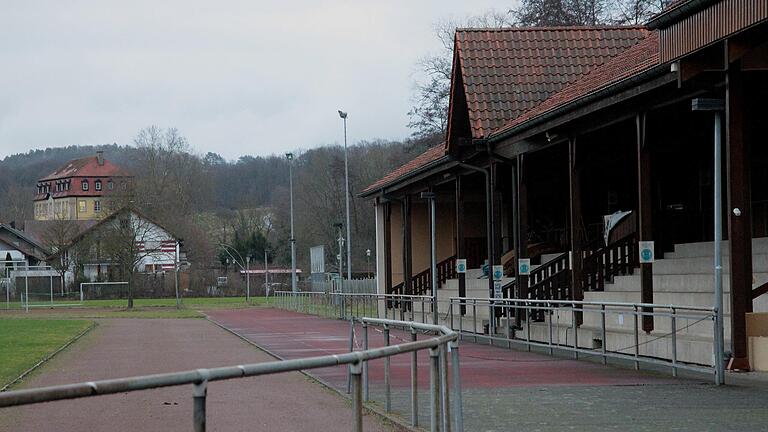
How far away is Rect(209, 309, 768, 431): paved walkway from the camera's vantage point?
11.3 metres

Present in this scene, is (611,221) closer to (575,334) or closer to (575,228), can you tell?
(575,228)

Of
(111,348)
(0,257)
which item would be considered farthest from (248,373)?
(0,257)

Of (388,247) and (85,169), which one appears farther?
(85,169)

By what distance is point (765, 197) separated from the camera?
25.7m

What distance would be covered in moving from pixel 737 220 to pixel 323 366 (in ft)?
33.0

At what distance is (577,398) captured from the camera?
13727 millimetres

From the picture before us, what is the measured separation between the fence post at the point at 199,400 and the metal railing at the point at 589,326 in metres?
10.5

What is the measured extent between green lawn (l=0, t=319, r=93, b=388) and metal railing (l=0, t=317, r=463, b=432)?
9.27 metres

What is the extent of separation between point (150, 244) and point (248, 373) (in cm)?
7707

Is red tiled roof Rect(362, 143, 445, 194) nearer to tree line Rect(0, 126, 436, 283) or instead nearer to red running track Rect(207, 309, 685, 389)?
red running track Rect(207, 309, 685, 389)

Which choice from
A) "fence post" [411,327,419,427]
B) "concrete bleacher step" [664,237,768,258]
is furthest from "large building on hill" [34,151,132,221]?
"fence post" [411,327,419,427]

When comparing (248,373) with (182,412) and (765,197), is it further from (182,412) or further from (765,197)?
(765,197)

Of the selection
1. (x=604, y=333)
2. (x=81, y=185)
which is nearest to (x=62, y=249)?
(x=81, y=185)

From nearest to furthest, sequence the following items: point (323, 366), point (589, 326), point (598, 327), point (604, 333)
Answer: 1. point (323, 366)
2. point (604, 333)
3. point (598, 327)
4. point (589, 326)
